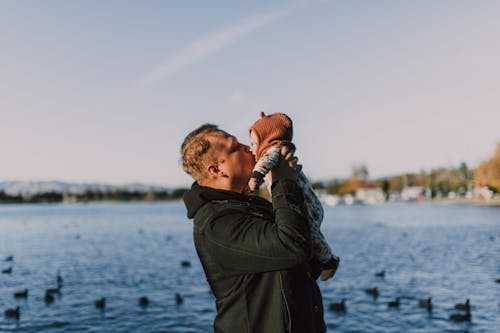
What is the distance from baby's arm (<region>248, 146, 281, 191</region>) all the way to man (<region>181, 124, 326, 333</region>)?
0.09 m

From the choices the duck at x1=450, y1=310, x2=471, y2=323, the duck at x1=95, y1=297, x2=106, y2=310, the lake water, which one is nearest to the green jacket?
the lake water

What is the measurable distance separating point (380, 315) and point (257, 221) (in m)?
17.5

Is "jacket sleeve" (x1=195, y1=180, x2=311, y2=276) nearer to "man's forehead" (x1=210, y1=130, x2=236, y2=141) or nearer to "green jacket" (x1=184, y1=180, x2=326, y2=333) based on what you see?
"green jacket" (x1=184, y1=180, x2=326, y2=333)

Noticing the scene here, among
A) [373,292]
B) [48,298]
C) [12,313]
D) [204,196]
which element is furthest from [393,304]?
[204,196]

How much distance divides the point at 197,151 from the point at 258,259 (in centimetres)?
73

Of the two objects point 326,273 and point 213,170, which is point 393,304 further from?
point 213,170

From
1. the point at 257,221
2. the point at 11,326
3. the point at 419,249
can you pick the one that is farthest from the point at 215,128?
the point at 419,249

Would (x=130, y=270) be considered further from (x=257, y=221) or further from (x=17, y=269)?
(x=257, y=221)

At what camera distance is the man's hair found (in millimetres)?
2830

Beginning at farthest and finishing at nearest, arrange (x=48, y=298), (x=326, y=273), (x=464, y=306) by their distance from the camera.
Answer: (x=48, y=298) → (x=464, y=306) → (x=326, y=273)

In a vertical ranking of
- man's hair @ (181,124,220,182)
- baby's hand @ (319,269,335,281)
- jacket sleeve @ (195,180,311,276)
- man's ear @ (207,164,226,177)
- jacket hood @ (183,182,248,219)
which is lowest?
baby's hand @ (319,269,335,281)

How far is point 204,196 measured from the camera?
284 cm

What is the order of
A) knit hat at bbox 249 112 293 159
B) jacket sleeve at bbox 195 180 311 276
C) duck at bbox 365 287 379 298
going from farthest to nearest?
duck at bbox 365 287 379 298 → knit hat at bbox 249 112 293 159 → jacket sleeve at bbox 195 180 311 276

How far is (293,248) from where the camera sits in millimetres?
2486
